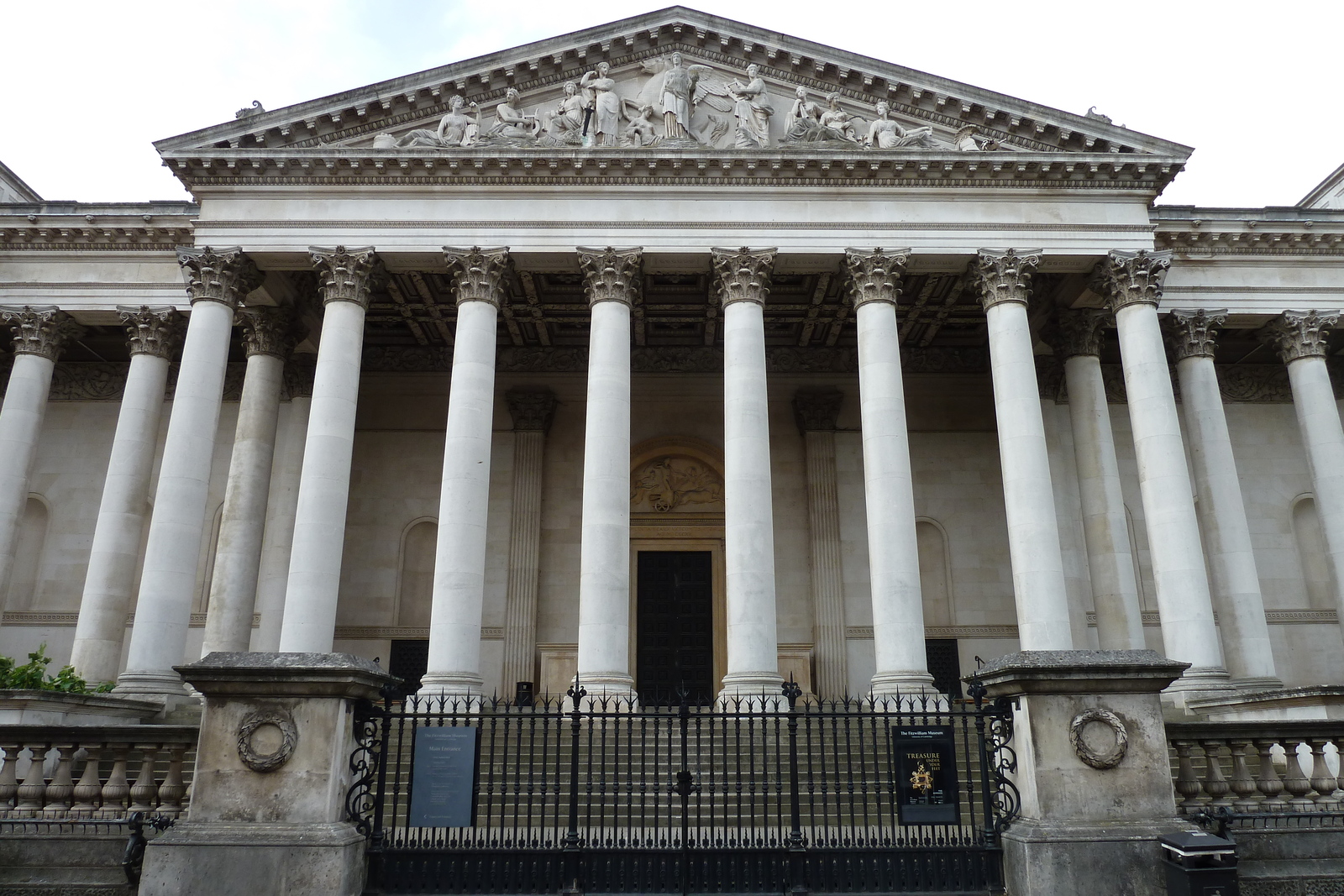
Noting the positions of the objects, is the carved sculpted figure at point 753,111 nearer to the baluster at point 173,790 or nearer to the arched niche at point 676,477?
the arched niche at point 676,477

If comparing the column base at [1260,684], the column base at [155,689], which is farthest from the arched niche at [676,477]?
the column base at [1260,684]

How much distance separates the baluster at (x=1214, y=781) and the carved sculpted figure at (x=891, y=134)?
51.5 feet

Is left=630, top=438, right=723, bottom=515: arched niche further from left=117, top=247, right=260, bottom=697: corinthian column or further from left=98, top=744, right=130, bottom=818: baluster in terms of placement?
left=98, top=744, right=130, bottom=818: baluster

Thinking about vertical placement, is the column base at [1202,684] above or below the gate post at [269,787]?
above

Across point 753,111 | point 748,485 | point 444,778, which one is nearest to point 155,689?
point 748,485

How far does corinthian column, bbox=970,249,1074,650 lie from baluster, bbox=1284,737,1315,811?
8722 millimetres

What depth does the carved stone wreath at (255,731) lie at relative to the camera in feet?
28.1

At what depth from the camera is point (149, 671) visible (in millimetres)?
19406

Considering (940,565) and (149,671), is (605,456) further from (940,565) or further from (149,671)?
(940,565)

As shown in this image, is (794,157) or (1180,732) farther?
(794,157)

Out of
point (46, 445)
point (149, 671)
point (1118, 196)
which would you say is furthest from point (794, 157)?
point (46, 445)

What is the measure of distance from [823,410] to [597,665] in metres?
13.3

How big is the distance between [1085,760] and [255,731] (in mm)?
7429

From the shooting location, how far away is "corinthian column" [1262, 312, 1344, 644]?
920 inches
